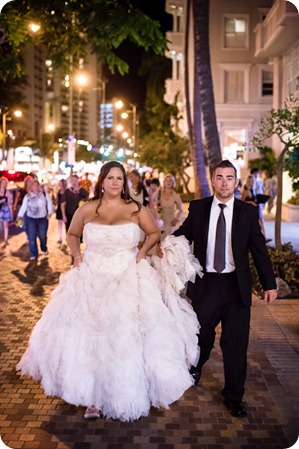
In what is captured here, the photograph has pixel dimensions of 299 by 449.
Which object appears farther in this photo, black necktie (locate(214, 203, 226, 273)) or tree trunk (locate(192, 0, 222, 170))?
tree trunk (locate(192, 0, 222, 170))

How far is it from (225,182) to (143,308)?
127cm

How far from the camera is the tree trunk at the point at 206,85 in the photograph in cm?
1327

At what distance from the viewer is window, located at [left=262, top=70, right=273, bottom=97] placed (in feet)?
118

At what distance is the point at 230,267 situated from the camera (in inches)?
203

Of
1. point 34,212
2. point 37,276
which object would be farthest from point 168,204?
point 37,276

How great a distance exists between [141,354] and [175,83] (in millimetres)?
39958

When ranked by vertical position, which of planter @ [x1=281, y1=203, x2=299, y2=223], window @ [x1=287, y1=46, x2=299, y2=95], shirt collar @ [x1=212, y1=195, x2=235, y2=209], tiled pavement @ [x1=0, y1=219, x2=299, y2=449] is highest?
window @ [x1=287, y1=46, x2=299, y2=95]

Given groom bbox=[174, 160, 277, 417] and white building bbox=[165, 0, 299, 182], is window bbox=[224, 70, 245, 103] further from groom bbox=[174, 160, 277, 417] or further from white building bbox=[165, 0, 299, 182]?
groom bbox=[174, 160, 277, 417]

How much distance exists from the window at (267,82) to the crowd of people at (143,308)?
32403 mm

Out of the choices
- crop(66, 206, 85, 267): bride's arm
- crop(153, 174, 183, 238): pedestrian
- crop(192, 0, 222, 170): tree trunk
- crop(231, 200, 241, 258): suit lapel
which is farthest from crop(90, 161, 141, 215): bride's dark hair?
crop(192, 0, 222, 170): tree trunk

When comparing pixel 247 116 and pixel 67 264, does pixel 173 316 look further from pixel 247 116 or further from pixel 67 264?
pixel 247 116

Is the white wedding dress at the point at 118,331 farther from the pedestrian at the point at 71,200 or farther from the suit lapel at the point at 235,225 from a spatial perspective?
the pedestrian at the point at 71,200

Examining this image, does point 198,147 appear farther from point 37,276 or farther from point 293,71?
point 293,71

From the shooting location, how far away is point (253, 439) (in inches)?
179
